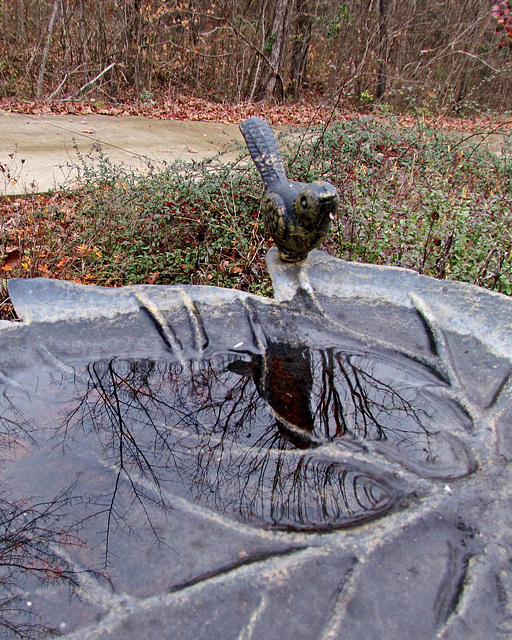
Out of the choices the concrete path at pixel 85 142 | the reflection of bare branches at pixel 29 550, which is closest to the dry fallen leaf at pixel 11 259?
the concrete path at pixel 85 142

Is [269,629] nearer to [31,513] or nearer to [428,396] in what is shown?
[31,513]

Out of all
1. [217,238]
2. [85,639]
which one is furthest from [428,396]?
[217,238]

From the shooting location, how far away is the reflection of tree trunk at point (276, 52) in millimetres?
8195

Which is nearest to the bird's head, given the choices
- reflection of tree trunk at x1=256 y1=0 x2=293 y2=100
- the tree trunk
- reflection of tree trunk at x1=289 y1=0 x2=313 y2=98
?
the tree trunk

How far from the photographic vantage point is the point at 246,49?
8398 mm

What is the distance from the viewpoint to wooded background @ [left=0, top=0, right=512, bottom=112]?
707cm

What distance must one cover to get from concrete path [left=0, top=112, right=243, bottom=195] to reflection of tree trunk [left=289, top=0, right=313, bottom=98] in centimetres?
232

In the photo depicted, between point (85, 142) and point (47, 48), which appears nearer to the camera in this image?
point (85, 142)

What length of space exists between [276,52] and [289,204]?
7.74m

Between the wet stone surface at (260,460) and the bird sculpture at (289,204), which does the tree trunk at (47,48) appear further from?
the wet stone surface at (260,460)

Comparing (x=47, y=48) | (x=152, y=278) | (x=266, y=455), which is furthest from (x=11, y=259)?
(x=47, y=48)

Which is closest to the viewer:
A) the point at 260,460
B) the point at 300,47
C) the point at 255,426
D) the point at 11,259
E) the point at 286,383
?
the point at 260,460

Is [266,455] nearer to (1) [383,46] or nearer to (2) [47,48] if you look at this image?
(2) [47,48]

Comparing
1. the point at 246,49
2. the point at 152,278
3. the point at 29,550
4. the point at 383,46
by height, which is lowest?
the point at 152,278
